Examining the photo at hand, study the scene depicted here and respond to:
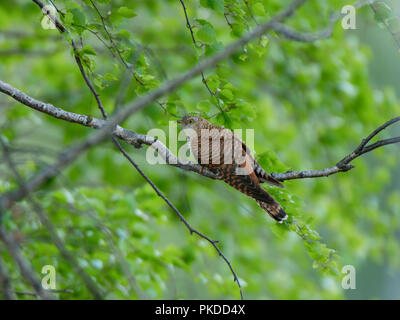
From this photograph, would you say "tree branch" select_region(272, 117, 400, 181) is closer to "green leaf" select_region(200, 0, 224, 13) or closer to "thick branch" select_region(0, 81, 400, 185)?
"thick branch" select_region(0, 81, 400, 185)

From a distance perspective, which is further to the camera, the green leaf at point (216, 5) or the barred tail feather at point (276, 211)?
the barred tail feather at point (276, 211)

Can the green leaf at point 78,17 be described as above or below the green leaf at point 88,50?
above

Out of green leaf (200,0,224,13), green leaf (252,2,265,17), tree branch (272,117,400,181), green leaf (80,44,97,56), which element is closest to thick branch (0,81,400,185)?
tree branch (272,117,400,181)

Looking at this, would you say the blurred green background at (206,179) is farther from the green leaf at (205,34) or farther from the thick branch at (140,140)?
the green leaf at (205,34)

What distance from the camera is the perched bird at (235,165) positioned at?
2211 millimetres

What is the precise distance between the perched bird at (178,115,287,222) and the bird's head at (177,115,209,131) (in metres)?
0.13

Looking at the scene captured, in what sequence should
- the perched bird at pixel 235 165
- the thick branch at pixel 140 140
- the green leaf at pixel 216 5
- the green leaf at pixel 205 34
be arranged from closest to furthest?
Result: the thick branch at pixel 140 140 < the green leaf at pixel 216 5 < the green leaf at pixel 205 34 < the perched bird at pixel 235 165

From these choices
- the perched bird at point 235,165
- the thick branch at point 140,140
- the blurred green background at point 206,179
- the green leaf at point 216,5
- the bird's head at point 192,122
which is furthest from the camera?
the blurred green background at point 206,179

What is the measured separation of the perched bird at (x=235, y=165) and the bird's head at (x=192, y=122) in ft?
0.43

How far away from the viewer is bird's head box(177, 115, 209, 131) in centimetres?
277

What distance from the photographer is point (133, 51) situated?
2074 millimetres

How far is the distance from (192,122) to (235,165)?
0.57 metres

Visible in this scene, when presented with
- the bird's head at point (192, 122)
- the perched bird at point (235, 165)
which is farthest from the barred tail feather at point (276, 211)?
the bird's head at point (192, 122)
